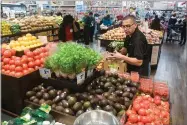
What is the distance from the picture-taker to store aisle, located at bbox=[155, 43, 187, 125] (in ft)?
12.2

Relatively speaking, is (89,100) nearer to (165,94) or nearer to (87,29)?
(165,94)

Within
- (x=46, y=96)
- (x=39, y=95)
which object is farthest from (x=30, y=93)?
(x=46, y=96)

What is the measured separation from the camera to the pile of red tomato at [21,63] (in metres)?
2.59

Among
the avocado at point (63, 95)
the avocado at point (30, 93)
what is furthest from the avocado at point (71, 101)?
the avocado at point (30, 93)

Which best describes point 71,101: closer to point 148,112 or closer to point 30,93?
point 30,93

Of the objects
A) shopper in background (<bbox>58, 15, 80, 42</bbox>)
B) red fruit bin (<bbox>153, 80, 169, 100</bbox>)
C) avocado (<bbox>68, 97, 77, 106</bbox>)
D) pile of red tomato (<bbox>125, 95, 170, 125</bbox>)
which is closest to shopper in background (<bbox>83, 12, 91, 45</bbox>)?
shopper in background (<bbox>58, 15, 80, 42</bbox>)

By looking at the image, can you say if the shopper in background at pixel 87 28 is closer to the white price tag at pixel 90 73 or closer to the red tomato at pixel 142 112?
the white price tag at pixel 90 73

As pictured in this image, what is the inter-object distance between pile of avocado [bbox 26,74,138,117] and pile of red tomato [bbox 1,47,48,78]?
38 cm

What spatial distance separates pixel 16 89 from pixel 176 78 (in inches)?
178

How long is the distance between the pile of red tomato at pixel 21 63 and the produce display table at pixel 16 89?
71mm

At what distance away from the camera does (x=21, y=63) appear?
2715mm

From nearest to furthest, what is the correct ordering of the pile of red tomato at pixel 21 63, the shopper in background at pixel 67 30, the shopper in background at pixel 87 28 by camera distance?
the pile of red tomato at pixel 21 63, the shopper in background at pixel 67 30, the shopper in background at pixel 87 28

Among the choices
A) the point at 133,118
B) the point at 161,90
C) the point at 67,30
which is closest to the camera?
the point at 133,118

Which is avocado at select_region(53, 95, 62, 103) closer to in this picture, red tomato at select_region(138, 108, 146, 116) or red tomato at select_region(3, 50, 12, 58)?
red tomato at select_region(138, 108, 146, 116)
